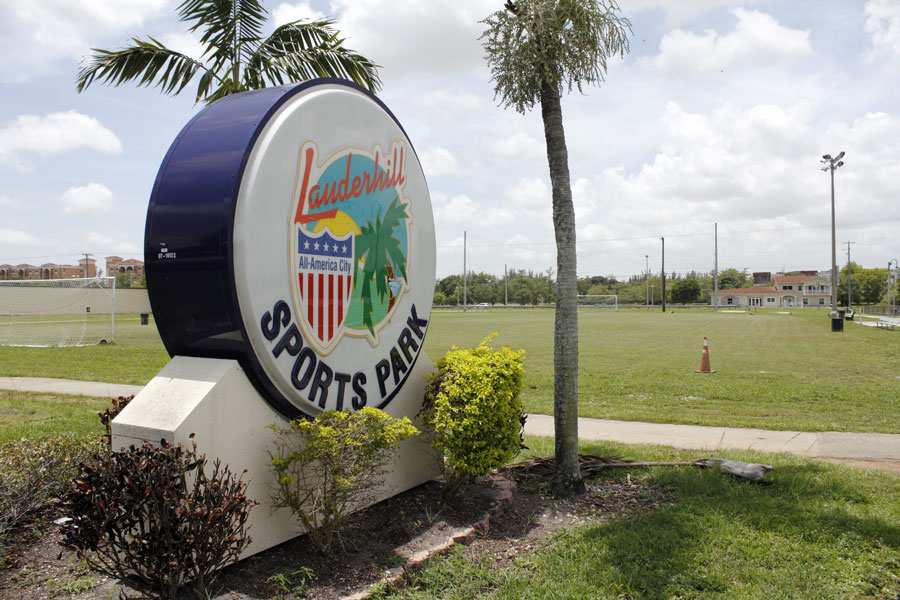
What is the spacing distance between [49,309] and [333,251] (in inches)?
1229

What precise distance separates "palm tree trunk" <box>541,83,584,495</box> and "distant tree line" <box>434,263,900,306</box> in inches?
4354

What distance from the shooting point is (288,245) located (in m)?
4.25

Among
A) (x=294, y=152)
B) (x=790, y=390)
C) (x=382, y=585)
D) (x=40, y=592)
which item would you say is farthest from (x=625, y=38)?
(x=790, y=390)

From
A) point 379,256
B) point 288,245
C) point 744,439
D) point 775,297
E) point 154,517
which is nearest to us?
point 154,517

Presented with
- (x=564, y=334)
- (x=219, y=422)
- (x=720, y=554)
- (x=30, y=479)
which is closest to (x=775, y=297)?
(x=564, y=334)

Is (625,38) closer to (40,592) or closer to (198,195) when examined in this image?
(198,195)

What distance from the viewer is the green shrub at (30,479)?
4273 mm

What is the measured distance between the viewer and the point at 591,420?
31.5ft

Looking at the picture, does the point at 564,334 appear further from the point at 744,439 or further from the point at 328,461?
the point at 744,439

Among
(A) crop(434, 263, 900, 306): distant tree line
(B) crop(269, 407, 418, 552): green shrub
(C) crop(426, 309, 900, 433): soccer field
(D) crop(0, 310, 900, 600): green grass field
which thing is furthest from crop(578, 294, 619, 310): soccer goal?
(B) crop(269, 407, 418, 552): green shrub

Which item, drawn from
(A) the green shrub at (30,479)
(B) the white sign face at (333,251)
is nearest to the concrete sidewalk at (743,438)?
(B) the white sign face at (333,251)

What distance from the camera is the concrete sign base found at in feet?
11.7

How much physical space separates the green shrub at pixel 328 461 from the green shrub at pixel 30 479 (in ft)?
5.16

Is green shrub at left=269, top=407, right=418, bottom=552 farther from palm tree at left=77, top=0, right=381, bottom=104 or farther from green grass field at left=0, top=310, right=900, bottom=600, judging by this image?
palm tree at left=77, top=0, right=381, bottom=104
